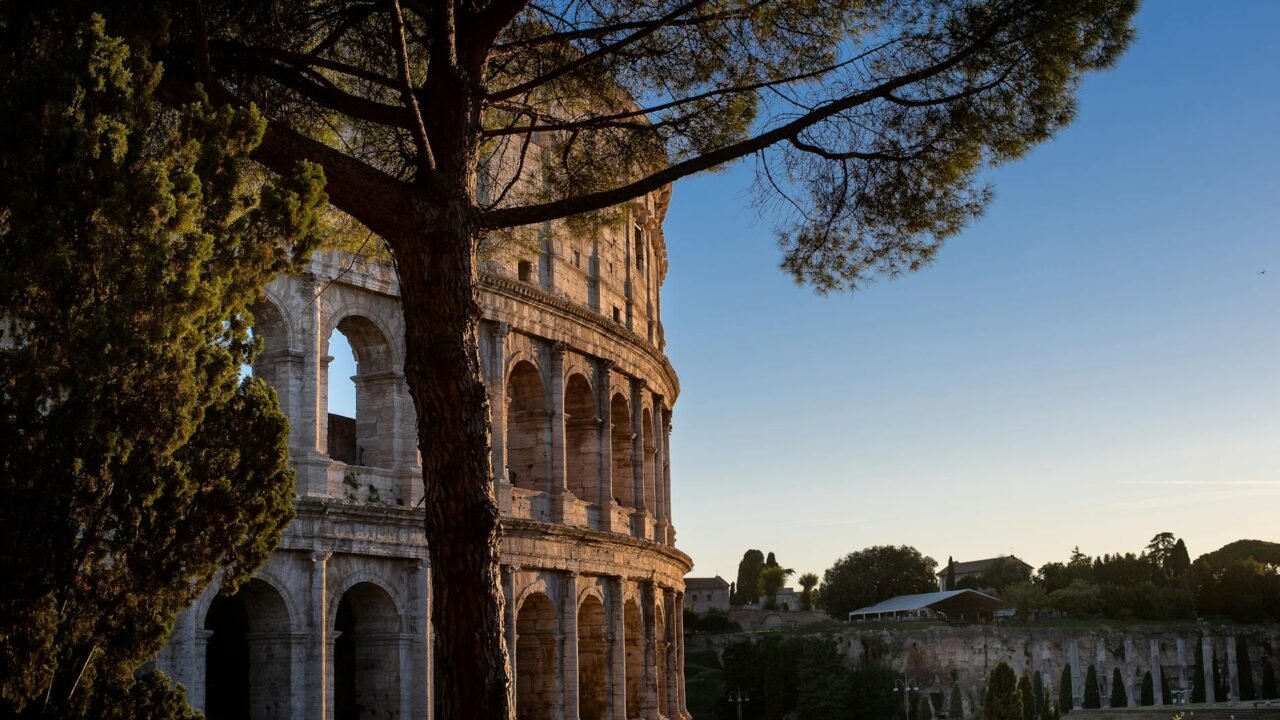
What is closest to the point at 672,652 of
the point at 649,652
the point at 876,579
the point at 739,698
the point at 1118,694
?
the point at 649,652

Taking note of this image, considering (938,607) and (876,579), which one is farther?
(876,579)

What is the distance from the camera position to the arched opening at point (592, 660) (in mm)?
24312

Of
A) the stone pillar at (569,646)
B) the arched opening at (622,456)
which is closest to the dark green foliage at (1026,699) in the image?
the arched opening at (622,456)

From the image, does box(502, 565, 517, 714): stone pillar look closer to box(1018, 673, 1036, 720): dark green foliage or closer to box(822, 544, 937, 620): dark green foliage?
box(1018, 673, 1036, 720): dark green foliage

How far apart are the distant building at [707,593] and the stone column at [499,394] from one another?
237 ft

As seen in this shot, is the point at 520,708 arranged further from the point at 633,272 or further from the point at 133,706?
the point at 133,706

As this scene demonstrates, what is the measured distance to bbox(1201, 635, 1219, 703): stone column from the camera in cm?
6406

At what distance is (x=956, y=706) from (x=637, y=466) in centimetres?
3642

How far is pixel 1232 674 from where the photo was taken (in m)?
66.3

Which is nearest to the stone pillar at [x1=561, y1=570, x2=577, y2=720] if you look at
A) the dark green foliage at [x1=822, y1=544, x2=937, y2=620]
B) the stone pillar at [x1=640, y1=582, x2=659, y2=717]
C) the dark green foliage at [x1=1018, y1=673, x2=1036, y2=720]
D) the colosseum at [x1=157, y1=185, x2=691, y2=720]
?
the colosseum at [x1=157, y1=185, x2=691, y2=720]

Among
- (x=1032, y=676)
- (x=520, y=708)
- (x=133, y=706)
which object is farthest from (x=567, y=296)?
(x=1032, y=676)

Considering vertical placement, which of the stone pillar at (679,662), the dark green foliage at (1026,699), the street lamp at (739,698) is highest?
the stone pillar at (679,662)

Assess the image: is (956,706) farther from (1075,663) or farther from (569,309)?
(569,309)

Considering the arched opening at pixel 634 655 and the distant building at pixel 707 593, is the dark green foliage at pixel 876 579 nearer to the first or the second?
the distant building at pixel 707 593
